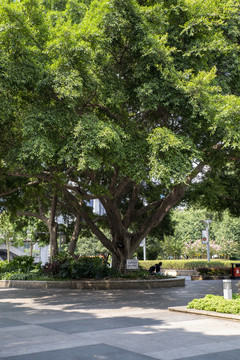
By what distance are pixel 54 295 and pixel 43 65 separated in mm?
8409

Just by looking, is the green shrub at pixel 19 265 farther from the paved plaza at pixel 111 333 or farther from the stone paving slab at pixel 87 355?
the stone paving slab at pixel 87 355

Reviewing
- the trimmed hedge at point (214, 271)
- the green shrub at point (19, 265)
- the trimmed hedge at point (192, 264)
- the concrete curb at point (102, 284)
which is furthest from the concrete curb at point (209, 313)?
the trimmed hedge at point (192, 264)

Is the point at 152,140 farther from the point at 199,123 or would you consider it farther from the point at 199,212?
the point at 199,212

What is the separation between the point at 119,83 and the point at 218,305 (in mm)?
8052

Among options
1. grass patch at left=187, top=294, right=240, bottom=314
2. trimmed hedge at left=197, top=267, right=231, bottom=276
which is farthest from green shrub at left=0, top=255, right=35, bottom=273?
grass patch at left=187, top=294, right=240, bottom=314

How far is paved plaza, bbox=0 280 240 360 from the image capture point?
5887 mm

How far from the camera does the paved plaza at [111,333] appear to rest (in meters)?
5.89

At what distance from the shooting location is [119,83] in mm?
13680

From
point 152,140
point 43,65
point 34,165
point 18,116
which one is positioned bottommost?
point 34,165

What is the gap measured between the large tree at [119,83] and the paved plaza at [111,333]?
4052mm

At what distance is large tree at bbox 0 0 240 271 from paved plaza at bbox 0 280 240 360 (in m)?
4.05

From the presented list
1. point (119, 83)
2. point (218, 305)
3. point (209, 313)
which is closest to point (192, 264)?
point (119, 83)

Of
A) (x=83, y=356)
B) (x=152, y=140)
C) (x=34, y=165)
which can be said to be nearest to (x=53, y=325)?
(x=83, y=356)

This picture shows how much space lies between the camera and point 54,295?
1488cm
